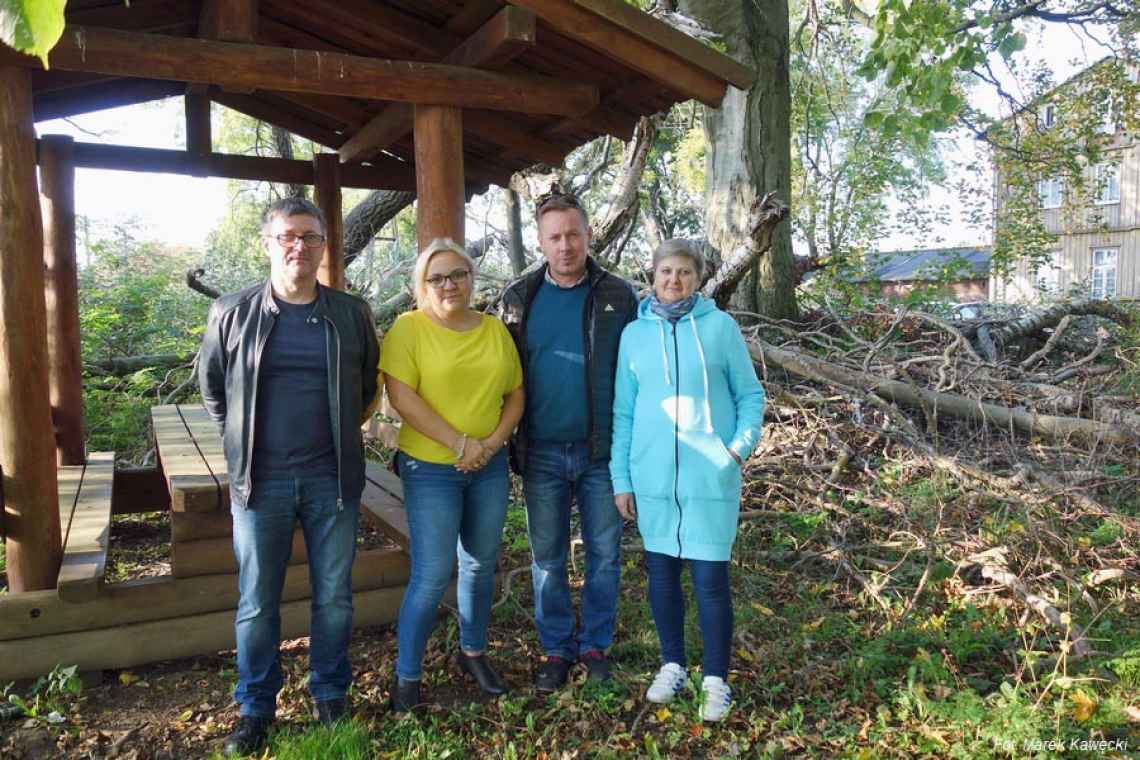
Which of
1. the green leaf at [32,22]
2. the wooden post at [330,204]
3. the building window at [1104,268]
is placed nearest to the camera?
the green leaf at [32,22]

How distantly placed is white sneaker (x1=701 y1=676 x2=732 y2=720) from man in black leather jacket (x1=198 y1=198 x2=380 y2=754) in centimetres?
148

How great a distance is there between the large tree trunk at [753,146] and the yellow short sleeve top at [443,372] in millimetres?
6106

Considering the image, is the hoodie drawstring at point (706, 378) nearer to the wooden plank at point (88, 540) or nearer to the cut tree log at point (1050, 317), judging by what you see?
the wooden plank at point (88, 540)

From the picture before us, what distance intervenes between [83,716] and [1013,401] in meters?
6.78

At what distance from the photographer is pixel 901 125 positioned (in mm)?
7477

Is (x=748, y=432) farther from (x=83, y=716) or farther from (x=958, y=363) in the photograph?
(x=958, y=363)

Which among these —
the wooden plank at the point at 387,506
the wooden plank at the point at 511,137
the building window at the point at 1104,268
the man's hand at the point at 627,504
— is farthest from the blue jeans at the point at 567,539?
the building window at the point at 1104,268

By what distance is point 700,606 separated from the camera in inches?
138

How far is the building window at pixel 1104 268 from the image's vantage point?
2731cm

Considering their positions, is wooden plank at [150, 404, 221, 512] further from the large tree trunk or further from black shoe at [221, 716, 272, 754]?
the large tree trunk

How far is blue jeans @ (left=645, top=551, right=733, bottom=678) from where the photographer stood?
136 inches

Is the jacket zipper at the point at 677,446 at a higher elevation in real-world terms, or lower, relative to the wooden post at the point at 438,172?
lower

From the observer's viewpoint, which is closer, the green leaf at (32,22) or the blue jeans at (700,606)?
the green leaf at (32,22)

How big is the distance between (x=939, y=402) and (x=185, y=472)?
18.0 feet
